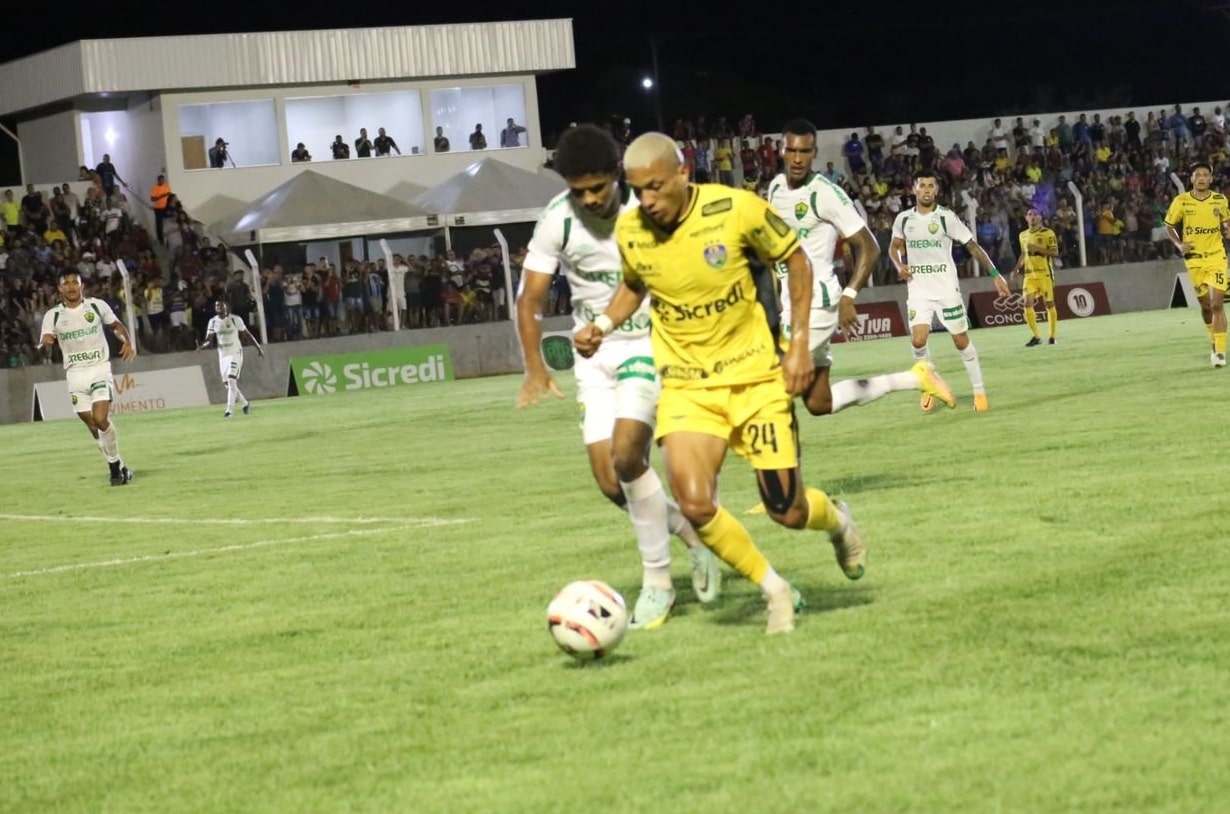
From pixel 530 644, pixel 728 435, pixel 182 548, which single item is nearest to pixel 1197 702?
pixel 728 435

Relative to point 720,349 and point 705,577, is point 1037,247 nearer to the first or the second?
point 705,577

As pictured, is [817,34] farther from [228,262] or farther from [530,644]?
[530,644]

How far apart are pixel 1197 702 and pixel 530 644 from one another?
3026 mm

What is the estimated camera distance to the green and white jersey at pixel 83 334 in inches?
832

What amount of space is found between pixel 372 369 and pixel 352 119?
12691 mm

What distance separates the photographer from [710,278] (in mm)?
7598

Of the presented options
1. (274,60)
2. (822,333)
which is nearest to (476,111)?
(274,60)

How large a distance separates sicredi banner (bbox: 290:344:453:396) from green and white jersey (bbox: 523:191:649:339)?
2835cm

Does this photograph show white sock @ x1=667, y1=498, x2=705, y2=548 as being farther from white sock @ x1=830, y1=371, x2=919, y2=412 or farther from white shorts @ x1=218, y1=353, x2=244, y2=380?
white shorts @ x1=218, y1=353, x2=244, y2=380

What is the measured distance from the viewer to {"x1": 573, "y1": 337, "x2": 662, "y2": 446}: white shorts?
8.21 meters

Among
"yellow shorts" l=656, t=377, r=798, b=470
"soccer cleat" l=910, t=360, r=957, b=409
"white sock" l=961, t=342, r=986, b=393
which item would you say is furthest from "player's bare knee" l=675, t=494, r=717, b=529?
"white sock" l=961, t=342, r=986, b=393

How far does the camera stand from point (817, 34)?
256 ft

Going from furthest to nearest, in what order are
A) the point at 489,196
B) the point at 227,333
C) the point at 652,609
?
the point at 489,196 < the point at 227,333 < the point at 652,609

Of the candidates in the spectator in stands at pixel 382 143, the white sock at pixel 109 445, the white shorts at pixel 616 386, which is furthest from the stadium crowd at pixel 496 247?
the white shorts at pixel 616 386
